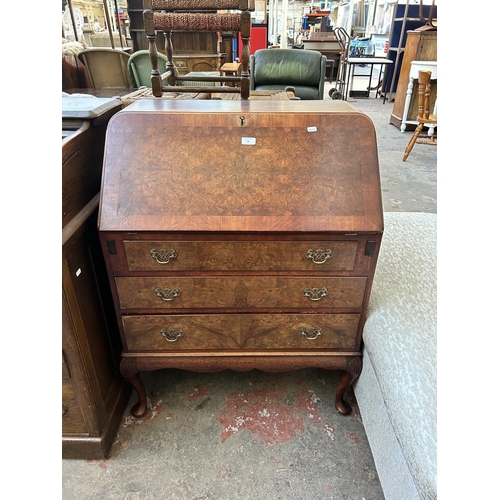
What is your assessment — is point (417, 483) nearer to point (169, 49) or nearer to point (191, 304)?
point (191, 304)

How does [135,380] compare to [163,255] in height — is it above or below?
below

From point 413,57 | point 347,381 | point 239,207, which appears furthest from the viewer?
point 413,57

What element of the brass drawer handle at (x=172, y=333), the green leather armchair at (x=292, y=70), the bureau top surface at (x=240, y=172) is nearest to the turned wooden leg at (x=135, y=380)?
the brass drawer handle at (x=172, y=333)

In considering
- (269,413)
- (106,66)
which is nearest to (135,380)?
(269,413)

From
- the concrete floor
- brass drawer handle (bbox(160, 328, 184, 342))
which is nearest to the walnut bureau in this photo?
brass drawer handle (bbox(160, 328, 184, 342))

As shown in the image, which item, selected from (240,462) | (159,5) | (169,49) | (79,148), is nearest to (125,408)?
(240,462)

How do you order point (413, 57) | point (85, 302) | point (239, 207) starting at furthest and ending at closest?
point (413, 57), point (85, 302), point (239, 207)

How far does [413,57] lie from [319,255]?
502cm

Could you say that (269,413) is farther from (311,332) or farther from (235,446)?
(311,332)

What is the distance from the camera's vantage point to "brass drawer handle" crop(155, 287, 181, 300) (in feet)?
4.05

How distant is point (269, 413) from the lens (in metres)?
1.55

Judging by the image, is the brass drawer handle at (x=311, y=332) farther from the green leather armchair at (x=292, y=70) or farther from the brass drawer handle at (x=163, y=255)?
the green leather armchair at (x=292, y=70)

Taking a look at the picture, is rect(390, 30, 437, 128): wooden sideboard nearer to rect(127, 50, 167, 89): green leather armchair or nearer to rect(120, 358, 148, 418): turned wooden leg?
rect(127, 50, 167, 89): green leather armchair

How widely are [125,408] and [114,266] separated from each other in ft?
2.42
